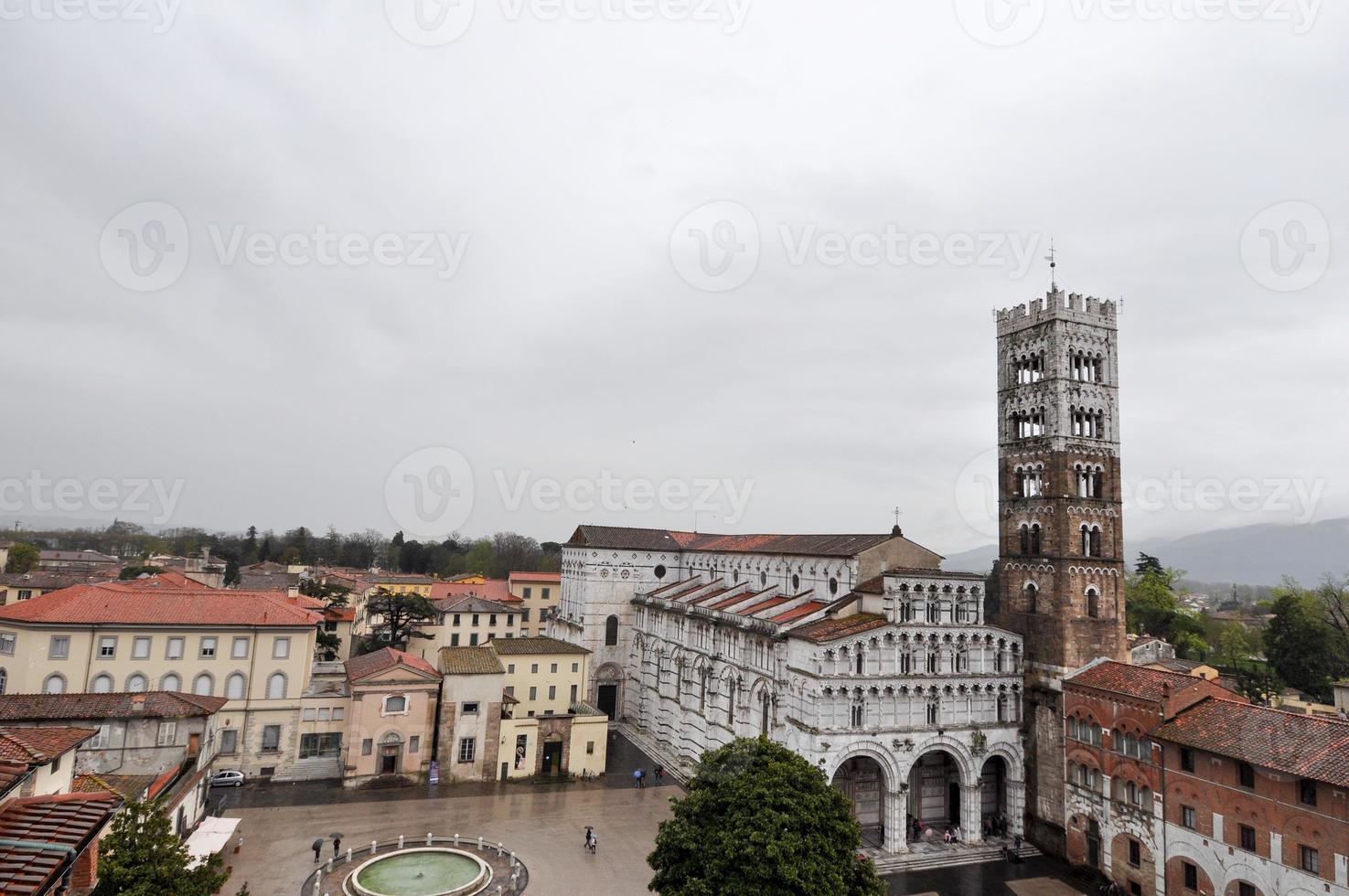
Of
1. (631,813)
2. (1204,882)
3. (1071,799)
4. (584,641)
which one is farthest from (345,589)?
(1204,882)

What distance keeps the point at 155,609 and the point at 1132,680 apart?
175 feet

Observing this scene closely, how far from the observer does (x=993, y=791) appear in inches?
1732

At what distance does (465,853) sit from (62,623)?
26737 mm

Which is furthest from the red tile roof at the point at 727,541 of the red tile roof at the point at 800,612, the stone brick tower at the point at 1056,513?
the stone brick tower at the point at 1056,513

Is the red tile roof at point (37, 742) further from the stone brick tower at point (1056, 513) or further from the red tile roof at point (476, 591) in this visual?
the red tile roof at point (476, 591)

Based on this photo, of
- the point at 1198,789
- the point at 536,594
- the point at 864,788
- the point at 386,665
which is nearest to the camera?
the point at 1198,789

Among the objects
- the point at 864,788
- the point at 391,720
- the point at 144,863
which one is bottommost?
the point at 864,788

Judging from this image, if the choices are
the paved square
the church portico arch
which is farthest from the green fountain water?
the church portico arch

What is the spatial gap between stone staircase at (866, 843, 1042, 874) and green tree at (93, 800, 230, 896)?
29626 millimetres

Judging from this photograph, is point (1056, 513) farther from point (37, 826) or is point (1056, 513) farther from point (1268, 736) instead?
point (37, 826)

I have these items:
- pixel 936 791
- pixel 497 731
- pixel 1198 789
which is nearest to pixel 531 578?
pixel 497 731

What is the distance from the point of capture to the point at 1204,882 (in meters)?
30.9

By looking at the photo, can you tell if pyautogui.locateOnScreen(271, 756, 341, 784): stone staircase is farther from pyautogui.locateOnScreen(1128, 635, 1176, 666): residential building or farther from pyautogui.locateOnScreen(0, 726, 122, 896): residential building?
pyautogui.locateOnScreen(1128, 635, 1176, 666): residential building

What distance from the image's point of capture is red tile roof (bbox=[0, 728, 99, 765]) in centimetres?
1251
